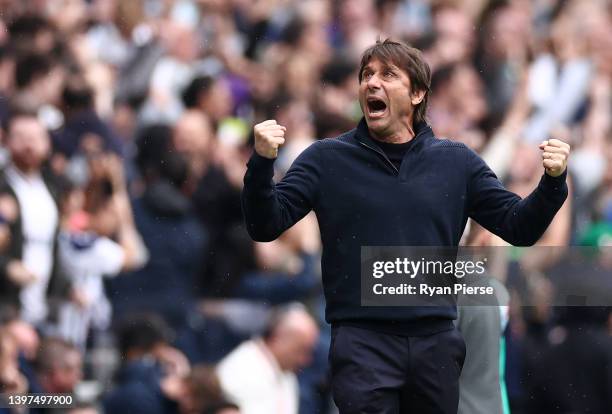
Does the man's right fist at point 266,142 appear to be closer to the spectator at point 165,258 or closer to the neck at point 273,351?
the neck at point 273,351

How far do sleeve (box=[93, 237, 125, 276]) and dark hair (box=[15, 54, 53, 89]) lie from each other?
4.81ft

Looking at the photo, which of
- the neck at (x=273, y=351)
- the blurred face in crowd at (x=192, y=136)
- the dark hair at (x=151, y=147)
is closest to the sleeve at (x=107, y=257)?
the dark hair at (x=151, y=147)

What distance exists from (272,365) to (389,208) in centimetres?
374

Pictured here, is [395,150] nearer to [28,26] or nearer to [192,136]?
[192,136]

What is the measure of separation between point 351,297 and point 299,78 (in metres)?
6.60

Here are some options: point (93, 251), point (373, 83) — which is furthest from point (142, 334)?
point (373, 83)

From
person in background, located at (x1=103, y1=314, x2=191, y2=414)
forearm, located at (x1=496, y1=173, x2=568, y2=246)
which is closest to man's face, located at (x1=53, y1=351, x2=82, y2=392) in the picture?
person in background, located at (x1=103, y1=314, x2=191, y2=414)

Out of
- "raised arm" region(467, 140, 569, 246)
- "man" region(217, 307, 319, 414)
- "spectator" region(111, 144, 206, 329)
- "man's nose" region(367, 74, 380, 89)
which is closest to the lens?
"raised arm" region(467, 140, 569, 246)

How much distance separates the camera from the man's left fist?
566 cm

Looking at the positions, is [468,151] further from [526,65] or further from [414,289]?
[526,65]

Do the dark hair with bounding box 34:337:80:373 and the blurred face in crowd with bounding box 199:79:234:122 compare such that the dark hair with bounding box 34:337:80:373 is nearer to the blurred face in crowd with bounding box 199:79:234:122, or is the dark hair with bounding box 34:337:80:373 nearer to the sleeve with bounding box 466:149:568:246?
the blurred face in crowd with bounding box 199:79:234:122

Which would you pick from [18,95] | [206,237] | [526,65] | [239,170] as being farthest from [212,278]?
[526,65]

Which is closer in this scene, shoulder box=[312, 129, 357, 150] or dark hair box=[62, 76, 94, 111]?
shoulder box=[312, 129, 357, 150]

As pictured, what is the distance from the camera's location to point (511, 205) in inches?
230
